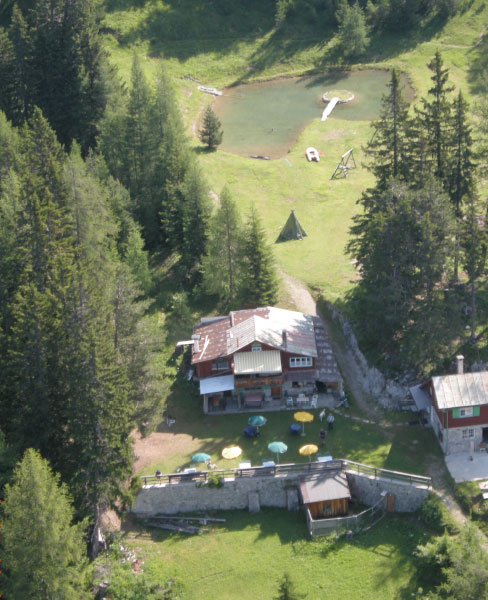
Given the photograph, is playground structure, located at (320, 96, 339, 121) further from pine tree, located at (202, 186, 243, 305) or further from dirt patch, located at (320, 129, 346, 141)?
pine tree, located at (202, 186, 243, 305)

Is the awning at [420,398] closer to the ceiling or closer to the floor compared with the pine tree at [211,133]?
closer to the floor

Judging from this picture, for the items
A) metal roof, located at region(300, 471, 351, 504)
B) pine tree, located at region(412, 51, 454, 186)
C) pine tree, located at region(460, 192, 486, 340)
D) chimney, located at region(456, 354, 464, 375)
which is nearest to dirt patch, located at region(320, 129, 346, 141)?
pine tree, located at region(412, 51, 454, 186)

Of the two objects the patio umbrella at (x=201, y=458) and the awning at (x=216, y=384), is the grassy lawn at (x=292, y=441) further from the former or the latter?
the awning at (x=216, y=384)

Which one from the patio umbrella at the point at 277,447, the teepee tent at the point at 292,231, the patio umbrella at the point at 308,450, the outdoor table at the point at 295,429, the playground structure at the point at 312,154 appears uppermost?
the playground structure at the point at 312,154

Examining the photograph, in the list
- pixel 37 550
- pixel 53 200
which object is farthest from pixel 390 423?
pixel 53 200

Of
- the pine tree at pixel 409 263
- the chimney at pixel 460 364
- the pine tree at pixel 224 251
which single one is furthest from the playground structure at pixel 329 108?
the chimney at pixel 460 364

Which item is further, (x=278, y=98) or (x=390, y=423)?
(x=278, y=98)

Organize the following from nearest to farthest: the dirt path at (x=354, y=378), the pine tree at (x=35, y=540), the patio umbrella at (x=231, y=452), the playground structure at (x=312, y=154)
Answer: the pine tree at (x=35, y=540) → the dirt path at (x=354, y=378) → the patio umbrella at (x=231, y=452) → the playground structure at (x=312, y=154)

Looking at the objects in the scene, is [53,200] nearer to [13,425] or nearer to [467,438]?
[13,425]

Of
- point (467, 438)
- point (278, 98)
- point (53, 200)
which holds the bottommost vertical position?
point (467, 438)
